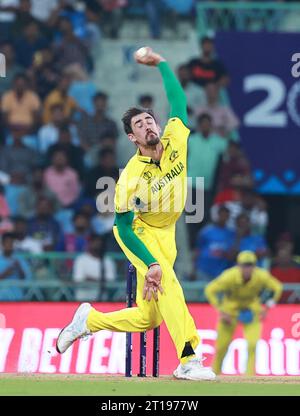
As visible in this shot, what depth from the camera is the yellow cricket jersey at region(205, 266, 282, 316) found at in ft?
50.9

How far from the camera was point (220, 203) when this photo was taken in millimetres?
17234

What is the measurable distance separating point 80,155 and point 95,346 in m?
3.97

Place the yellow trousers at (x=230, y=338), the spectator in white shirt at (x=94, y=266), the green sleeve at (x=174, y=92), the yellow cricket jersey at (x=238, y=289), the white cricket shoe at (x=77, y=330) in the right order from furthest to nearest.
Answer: the spectator in white shirt at (x=94, y=266) < the yellow cricket jersey at (x=238, y=289) < the yellow trousers at (x=230, y=338) < the white cricket shoe at (x=77, y=330) < the green sleeve at (x=174, y=92)

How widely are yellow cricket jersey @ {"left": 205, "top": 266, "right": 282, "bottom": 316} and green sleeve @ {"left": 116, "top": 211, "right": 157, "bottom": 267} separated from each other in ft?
18.0

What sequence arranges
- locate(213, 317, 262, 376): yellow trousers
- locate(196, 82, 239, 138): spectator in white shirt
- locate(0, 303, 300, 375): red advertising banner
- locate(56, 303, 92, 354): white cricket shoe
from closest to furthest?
1. locate(56, 303, 92, 354): white cricket shoe
2. locate(0, 303, 300, 375): red advertising banner
3. locate(213, 317, 262, 376): yellow trousers
4. locate(196, 82, 239, 138): spectator in white shirt

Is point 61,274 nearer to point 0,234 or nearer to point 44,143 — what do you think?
point 0,234

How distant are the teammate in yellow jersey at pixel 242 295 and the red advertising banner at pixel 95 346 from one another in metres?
0.24

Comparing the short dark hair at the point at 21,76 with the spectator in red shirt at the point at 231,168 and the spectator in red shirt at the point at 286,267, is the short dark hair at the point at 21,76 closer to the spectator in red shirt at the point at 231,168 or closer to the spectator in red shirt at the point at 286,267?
the spectator in red shirt at the point at 231,168

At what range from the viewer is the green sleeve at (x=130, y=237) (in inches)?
395

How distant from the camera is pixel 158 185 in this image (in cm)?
1011

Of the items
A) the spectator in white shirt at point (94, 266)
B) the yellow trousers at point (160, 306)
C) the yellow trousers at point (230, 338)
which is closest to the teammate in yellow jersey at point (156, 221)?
the yellow trousers at point (160, 306)

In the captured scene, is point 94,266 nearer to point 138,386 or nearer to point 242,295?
point 242,295

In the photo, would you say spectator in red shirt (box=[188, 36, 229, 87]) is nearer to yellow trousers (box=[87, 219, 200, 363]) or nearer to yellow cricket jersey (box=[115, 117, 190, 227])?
yellow cricket jersey (box=[115, 117, 190, 227])

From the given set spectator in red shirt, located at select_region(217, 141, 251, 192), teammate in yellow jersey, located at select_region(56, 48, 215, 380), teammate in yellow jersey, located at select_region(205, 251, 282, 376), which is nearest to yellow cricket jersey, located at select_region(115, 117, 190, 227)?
A: teammate in yellow jersey, located at select_region(56, 48, 215, 380)
